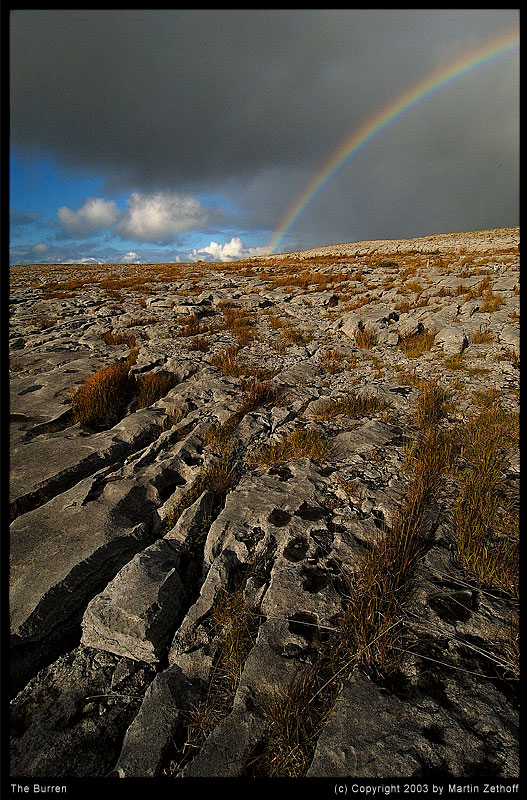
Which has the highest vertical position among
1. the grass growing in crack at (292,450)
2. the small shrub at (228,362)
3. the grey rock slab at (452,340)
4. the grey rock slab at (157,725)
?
the grey rock slab at (452,340)

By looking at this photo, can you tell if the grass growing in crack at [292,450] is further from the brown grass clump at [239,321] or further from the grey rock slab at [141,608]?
the brown grass clump at [239,321]

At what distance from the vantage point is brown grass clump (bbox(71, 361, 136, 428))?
618cm

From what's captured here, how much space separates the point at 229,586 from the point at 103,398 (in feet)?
15.4

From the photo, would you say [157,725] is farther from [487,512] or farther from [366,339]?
[366,339]

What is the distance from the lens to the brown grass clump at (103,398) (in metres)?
6.18

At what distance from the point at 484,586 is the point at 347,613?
4.15ft

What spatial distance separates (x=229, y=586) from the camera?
3.05 meters

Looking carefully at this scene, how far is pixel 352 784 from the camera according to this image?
1.85 metres

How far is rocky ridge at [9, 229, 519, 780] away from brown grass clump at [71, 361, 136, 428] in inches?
6.4

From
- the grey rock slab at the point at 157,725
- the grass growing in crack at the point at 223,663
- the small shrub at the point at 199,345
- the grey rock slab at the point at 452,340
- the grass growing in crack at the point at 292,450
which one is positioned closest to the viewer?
the grey rock slab at the point at 157,725

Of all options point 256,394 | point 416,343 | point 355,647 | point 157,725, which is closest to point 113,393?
point 256,394

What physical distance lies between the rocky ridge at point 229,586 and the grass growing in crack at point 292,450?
40mm

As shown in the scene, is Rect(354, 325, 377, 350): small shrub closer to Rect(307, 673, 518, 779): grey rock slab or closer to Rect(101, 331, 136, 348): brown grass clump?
Rect(101, 331, 136, 348): brown grass clump

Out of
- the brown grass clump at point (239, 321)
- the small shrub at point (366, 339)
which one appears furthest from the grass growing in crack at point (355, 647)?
the brown grass clump at point (239, 321)
